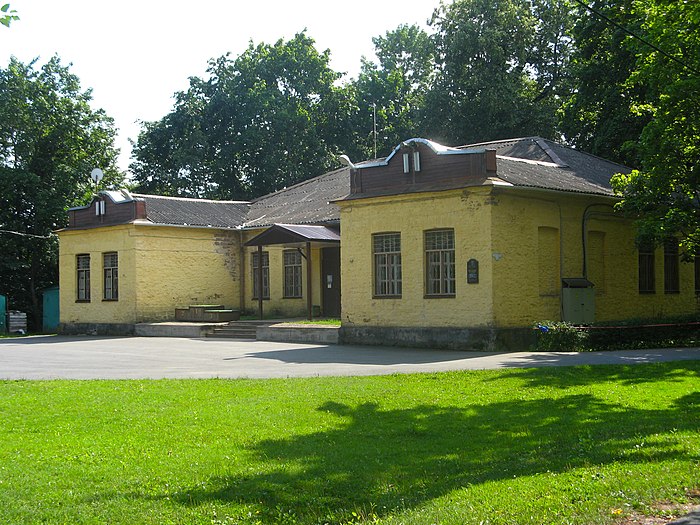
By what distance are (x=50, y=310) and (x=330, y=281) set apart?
15.1 meters

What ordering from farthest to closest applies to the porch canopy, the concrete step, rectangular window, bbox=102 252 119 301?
rectangular window, bbox=102 252 119 301
the concrete step
the porch canopy

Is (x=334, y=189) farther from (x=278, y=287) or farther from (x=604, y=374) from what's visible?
(x=604, y=374)

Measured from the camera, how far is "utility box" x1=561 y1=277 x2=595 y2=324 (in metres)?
23.4

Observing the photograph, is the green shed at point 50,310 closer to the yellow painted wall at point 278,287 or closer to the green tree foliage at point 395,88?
the yellow painted wall at point 278,287

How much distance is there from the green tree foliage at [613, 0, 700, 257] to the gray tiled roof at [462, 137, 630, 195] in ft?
6.02

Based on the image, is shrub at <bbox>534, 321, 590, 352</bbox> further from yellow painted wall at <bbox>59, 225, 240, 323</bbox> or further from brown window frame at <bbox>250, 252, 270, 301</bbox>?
yellow painted wall at <bbox>59, 225, 240, 323</bbox>

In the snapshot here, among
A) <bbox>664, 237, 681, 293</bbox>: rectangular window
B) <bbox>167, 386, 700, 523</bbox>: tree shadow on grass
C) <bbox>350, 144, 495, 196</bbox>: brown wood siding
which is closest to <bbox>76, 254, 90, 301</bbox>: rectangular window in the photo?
<bbox>350, 144, 495, 196</bbox>: brown wood siding

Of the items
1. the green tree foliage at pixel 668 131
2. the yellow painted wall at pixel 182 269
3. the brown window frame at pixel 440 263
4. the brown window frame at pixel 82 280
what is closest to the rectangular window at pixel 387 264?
the brown window frame at pixel 440 263

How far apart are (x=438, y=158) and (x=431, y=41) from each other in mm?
24922

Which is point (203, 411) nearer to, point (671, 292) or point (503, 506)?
point (503, 506)

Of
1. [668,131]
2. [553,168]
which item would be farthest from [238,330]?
[668,131]

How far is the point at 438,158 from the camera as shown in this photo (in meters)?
22.8

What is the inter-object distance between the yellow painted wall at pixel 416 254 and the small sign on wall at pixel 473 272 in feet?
0.37

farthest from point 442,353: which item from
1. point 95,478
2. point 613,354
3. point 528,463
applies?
point 95,478
